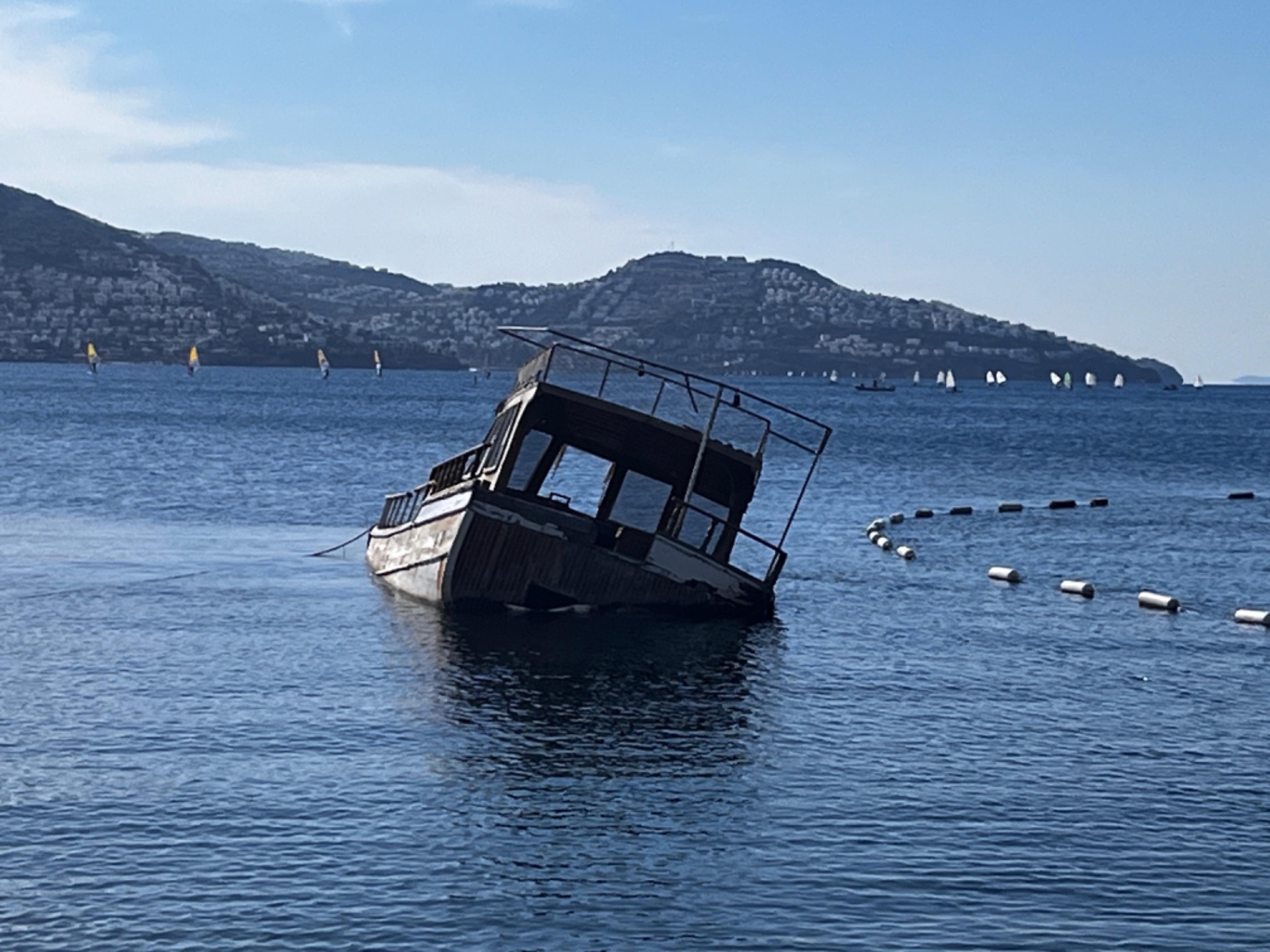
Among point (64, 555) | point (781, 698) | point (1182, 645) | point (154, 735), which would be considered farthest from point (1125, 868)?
point (64, 555)

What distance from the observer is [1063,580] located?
188ft

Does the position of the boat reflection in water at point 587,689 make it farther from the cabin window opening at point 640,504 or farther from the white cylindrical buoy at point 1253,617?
the white cylindrical buoy at point 1253,617

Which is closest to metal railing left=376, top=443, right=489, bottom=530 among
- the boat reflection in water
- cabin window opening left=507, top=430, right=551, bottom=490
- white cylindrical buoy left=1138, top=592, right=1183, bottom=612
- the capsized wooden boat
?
the capsized wooden boat

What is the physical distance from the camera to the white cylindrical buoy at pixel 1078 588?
2071 inches

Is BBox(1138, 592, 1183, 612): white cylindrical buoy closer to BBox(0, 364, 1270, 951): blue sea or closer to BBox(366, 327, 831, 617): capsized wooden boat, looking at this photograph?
BBox(0, 364, 1270, 951): blue sea

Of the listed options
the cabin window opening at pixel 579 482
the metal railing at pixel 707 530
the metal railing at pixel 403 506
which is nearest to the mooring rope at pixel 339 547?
the metal railing at pixel 403 506

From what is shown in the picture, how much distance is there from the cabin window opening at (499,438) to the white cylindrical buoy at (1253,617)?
65.5 ft

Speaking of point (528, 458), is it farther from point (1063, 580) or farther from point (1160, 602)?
point (1063, 580)

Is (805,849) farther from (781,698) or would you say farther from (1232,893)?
(781,698)

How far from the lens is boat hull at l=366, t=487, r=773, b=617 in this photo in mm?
43062

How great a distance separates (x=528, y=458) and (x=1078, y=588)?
709 inches

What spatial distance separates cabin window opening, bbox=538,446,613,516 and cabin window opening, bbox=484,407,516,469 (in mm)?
22576

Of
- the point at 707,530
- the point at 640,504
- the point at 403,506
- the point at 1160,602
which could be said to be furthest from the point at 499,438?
the point at 1160,602

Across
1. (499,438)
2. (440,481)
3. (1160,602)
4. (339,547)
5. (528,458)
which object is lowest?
(339,547)
